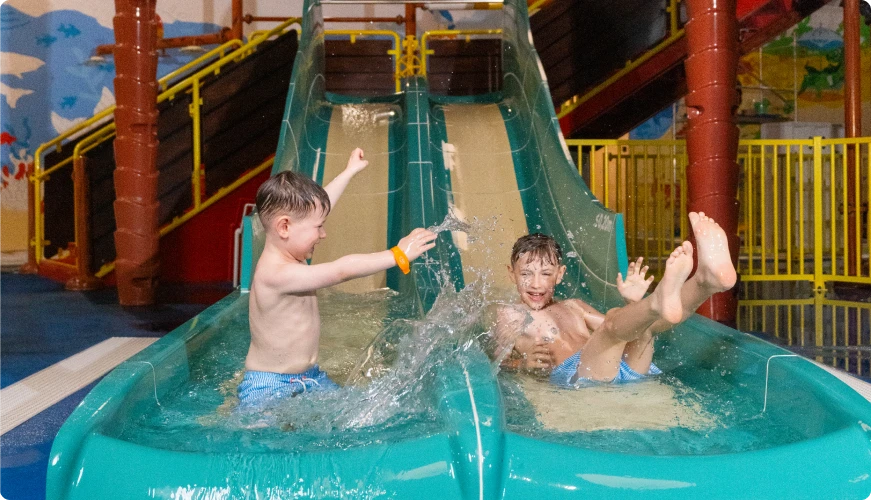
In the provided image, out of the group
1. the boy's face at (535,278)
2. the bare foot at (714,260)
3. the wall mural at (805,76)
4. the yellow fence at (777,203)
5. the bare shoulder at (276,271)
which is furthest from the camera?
the wall mural at (805,76)

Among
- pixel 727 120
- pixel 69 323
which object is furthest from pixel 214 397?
pixel 727 120

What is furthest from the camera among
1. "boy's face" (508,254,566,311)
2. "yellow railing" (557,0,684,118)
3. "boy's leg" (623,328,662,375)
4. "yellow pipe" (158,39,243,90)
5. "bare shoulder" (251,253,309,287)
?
"yellow pipe" (158,39,243,90)

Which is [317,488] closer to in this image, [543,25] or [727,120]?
[727,120]

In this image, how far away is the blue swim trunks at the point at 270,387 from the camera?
2229 millimetres

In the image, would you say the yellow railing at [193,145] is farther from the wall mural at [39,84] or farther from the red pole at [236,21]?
the wall mural at [39,84]

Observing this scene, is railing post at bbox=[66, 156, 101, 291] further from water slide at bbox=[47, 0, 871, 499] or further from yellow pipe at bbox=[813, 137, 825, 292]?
yellow pipe at bbox=[813, 137, 825, 292]

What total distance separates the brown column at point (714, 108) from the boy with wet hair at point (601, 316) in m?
1.93

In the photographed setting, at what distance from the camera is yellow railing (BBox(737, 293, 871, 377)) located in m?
3.56

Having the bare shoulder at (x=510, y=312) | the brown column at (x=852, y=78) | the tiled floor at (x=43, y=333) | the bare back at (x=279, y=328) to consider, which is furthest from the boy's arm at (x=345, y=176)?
the brown column at (x=852, y=78)

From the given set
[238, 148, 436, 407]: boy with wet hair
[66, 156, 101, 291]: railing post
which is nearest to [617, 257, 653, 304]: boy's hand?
[238, 148, 436, 407]: boy with wet hair

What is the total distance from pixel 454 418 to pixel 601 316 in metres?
1.26

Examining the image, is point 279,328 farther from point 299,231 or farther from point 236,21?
point 236,21

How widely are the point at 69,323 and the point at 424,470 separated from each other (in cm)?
378

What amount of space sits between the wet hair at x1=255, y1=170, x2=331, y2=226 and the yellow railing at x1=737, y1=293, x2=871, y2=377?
2.38 metres
